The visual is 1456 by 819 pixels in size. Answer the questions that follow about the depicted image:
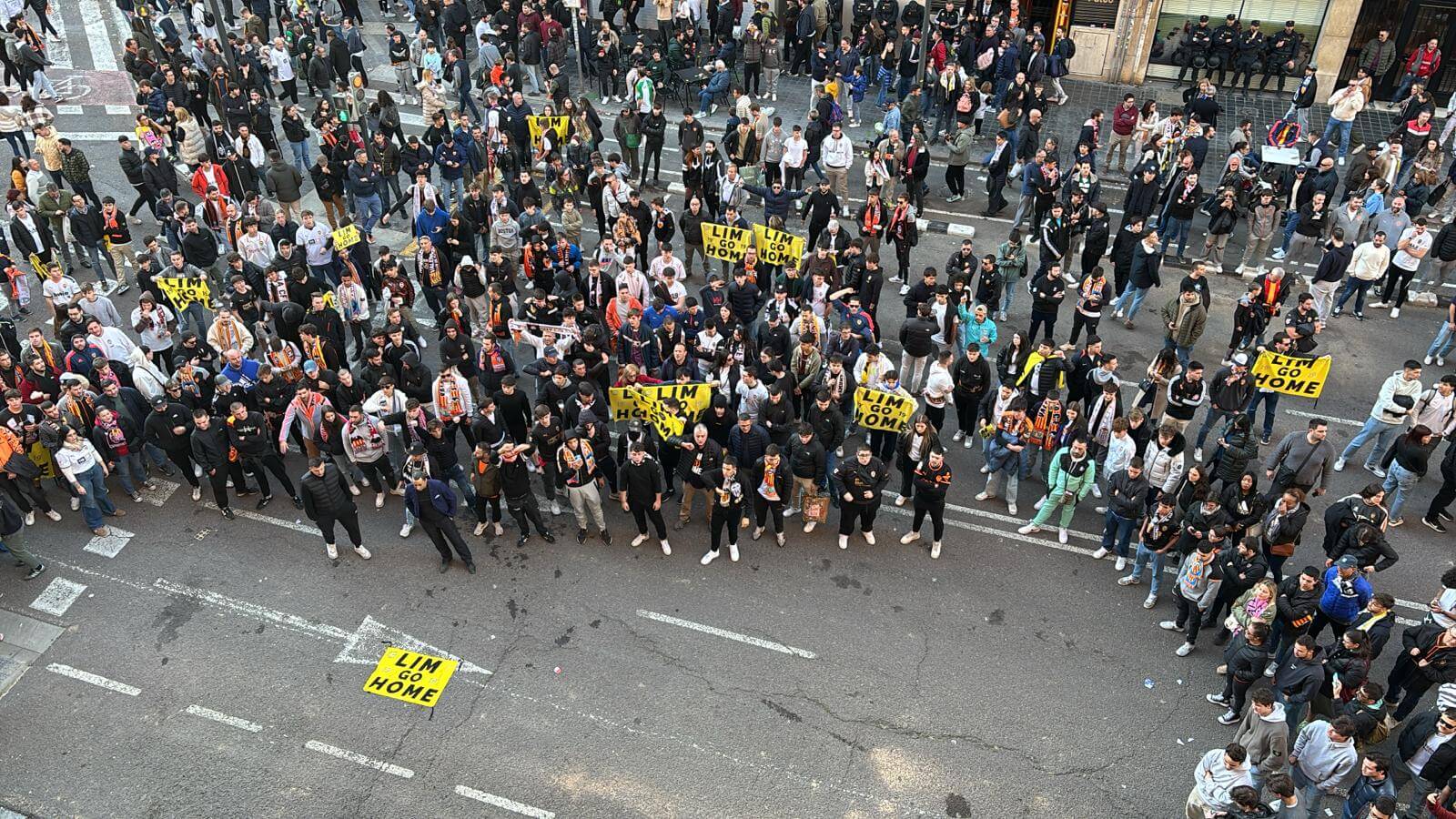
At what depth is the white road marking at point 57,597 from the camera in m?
11.6

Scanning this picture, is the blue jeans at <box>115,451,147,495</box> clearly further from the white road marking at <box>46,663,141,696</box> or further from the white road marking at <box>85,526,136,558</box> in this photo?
the white road marking at <box>46,663,141,696</box>

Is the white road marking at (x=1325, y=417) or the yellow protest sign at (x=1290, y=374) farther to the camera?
the white road marking at (x=1325, y=417)

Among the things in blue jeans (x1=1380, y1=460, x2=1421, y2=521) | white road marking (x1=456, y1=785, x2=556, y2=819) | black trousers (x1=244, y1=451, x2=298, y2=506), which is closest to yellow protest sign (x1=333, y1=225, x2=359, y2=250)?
black trousers (x1=244, y1=451, x2=298, y2=506)

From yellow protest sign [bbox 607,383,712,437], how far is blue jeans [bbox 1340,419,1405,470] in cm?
800

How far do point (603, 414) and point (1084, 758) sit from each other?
6257mm

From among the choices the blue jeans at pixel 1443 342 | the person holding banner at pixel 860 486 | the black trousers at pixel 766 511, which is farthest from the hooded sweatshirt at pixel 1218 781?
the blue jeans at pixel 1443 342

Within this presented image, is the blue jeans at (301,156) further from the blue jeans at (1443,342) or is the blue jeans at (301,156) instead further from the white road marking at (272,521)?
the blue jeans at (1443,342)

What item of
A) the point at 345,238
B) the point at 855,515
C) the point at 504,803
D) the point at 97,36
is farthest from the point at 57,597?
the point at 97,36

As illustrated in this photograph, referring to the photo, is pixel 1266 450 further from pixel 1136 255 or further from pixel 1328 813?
pixel 1328 813

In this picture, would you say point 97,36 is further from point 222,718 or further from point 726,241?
point 222,718

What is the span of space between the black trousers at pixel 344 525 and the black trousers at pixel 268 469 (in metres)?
1.03

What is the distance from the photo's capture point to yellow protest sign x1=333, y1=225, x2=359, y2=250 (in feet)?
51.6

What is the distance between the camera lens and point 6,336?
14.0 metres

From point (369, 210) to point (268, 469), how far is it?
6602 millimetres
